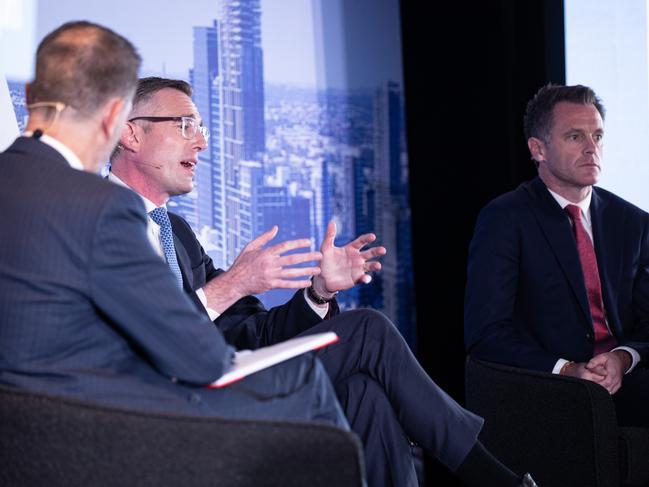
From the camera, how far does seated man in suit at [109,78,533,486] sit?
104 inches

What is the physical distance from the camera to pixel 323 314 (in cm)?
309

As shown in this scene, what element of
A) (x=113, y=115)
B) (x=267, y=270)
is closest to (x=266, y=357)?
(x=113, y=115)

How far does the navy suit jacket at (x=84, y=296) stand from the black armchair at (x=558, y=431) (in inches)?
55.0

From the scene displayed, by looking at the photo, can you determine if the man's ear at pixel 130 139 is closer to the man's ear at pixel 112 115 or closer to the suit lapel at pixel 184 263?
the suit lapel at pixel 184 263

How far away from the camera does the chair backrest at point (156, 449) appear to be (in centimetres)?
180

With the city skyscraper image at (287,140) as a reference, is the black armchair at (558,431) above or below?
below

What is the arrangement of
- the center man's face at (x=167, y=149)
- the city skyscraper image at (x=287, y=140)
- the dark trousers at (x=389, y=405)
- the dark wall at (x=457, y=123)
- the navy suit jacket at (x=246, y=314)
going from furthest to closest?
the dark wall at (x=457, y=123)
the city skyscraper image at (x=287, y=140)
the center man's face at (x=167, y=149)
the navy suit jacket at (x=246, y=314)
the dark trousers at (x=389, y=405)

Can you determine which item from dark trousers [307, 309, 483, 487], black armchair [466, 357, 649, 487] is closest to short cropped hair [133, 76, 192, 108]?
dark trousers [307, 309, 483, 487]

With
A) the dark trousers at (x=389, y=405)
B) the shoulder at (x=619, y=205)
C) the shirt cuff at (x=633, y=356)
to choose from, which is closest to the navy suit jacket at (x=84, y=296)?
the dark trousers at (x=389, y=405)

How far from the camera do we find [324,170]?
4676 mm

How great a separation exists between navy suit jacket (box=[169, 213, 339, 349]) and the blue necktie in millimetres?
57

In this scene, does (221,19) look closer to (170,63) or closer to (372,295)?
(170,63)

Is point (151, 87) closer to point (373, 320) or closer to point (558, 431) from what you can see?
point (373, 320)

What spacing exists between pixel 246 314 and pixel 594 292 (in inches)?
47.9
